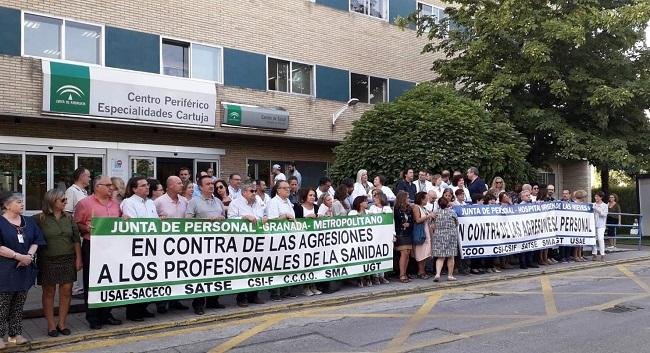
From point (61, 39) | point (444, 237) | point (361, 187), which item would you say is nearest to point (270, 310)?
point (444, 237)

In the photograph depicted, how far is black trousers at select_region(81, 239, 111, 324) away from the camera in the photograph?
6.94 meters

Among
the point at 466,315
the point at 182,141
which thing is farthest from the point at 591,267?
the point at 182,141

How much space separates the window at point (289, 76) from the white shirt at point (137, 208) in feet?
35.1

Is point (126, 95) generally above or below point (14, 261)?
above

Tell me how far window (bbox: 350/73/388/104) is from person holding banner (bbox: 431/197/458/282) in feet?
34.4

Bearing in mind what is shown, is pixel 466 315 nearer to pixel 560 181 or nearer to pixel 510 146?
pixel 510 146

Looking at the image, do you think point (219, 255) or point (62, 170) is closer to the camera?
point (219, 255)

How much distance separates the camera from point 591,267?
12641 millimetres

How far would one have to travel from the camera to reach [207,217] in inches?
320

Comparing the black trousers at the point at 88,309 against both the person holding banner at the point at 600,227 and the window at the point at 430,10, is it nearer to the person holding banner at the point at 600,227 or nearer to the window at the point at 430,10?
the person holding banner at the point at 600,227

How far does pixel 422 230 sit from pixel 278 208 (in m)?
3.03

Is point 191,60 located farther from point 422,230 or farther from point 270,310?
point 270,310

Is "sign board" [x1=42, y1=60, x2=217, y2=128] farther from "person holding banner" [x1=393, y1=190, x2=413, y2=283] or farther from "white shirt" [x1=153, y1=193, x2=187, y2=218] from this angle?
"person holding banner" [x1=393, y1=190, x2=413, y2=283]

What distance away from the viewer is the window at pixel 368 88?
2052cm
